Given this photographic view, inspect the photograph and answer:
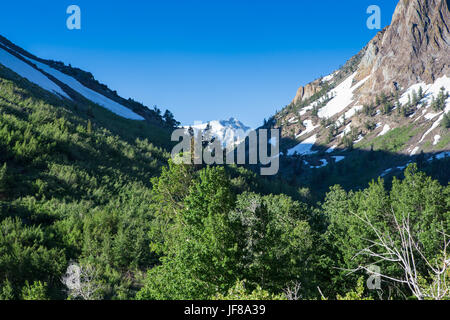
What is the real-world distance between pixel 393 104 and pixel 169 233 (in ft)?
534

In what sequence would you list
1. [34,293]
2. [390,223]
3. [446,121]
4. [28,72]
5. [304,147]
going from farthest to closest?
[304,147]
[446,121]
[28,72]
[390,223]
[34,293]

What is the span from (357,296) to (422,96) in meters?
165

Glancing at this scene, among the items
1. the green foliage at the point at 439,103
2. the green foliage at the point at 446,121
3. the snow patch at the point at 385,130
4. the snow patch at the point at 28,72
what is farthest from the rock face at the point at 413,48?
the snow patch at the point at 28,72

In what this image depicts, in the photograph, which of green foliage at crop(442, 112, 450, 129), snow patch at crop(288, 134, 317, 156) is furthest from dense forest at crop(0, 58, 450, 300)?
snow patch at crop(288, 134, 317, 156)

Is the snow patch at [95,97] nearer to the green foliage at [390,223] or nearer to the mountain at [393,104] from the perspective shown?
the green foliage at [390,223]

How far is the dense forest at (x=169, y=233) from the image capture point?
42.2ft

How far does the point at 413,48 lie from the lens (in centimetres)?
16575

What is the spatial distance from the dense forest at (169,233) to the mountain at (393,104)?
101602mm

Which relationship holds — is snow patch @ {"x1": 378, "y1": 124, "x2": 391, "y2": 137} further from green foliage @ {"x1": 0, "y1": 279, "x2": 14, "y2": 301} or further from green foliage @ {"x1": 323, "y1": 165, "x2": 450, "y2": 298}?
green foliage @ {"x1": 0, "y1": 279, "x2": 14, "y2": 301}

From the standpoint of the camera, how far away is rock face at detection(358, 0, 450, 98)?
162125 millimetres

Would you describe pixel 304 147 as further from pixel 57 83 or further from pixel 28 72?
pixel 28 72

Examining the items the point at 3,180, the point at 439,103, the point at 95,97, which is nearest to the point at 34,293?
the point at 3,180

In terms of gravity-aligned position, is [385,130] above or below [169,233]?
above
